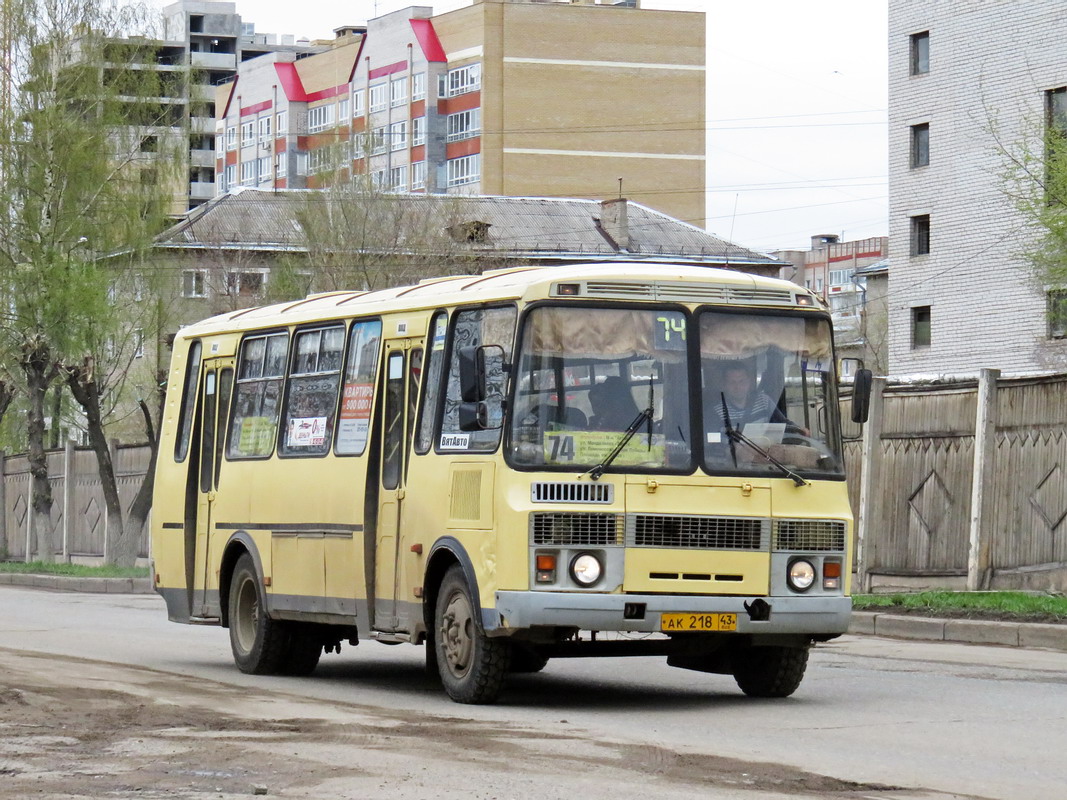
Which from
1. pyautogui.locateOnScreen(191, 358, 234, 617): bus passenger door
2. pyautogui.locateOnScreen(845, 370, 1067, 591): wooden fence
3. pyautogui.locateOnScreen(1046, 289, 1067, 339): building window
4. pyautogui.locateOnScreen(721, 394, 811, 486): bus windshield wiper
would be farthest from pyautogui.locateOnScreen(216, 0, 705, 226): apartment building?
pyautogui.locateOnScreen(721, 394, 811, 486): bus windshield wiper

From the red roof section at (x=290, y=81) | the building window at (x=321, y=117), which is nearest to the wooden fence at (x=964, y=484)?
the building window at (x=321, y=117)

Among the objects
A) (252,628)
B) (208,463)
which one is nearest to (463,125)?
(208,463)

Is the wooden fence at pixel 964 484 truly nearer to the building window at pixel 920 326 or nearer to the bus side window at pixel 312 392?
the bus side window at pixel 312 392

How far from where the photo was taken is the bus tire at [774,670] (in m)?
Answer: 12.9

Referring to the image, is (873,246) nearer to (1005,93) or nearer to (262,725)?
(1005,93)

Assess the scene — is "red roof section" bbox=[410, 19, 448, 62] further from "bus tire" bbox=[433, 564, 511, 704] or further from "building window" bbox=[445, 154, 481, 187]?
"bus tire" bbox=[433, 564, 511, 704]

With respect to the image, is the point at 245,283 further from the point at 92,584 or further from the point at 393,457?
the point at 393,457

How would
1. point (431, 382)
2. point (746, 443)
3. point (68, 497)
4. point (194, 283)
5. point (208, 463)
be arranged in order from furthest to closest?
point (194, 283) < point (68, 497) < point (208, 463) < point (431, 382) < point (746, 443)

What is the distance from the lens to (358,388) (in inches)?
558

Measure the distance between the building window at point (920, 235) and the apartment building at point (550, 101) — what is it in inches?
1648

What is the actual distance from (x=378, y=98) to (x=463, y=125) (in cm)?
886

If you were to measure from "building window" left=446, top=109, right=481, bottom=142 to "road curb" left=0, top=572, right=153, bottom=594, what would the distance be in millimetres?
71377

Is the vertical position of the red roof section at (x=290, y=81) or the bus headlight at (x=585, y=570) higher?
the red roof section at (x=290, y=81)

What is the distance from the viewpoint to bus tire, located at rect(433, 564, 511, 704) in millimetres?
12148
